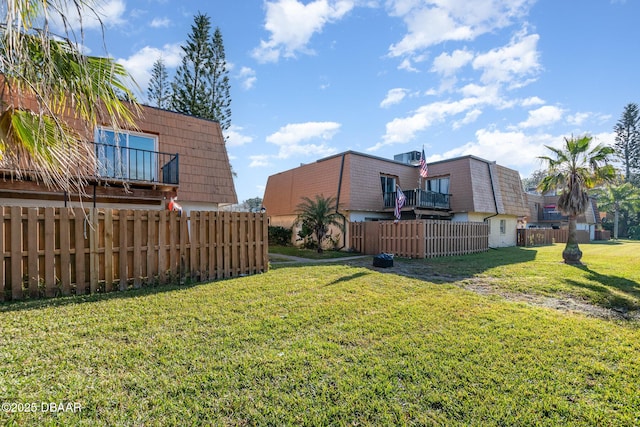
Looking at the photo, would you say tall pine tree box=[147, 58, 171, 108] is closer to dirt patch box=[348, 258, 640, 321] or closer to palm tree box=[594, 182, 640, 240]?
dirt patch box=[348, 258, 640, 321]

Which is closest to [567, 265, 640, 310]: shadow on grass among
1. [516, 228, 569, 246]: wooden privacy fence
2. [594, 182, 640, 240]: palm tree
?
[516, 228, 569, 246]: wooden privacy fence

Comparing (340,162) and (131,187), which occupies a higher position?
(340,162)

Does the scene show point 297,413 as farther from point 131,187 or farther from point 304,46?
point 304,46

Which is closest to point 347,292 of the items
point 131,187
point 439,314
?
point 439,314

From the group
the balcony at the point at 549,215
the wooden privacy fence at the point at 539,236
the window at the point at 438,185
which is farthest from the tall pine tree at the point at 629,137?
the window at the point at 438,185

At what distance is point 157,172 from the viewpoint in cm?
1145

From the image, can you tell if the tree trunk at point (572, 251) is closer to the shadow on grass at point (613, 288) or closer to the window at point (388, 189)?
the shadow on grass at point (613, 288)

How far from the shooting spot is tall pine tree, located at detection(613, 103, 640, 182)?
1929 inches

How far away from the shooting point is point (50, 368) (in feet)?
10.2

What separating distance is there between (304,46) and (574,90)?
10754mm

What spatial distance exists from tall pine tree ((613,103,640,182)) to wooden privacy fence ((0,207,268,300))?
65867 millimetres

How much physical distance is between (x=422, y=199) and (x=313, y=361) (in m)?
16.6

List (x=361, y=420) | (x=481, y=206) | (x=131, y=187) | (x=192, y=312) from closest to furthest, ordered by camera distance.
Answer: (x=361, y=420) → (x=192, y=312) → (x=131, y=187) → (x=481, y=206)

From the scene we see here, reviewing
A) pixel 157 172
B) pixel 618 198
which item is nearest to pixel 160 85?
pixel 157 172
